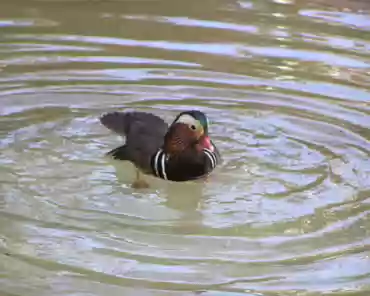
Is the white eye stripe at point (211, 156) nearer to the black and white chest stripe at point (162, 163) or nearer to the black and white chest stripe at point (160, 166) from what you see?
the black and white chest stripe at point (162, 163)

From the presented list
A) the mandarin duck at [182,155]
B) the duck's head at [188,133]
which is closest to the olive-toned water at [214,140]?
the mandarin duck at [182,155]

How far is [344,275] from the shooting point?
12.8ft

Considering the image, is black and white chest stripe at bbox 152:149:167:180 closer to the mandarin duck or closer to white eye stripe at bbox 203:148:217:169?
the mandarin duck

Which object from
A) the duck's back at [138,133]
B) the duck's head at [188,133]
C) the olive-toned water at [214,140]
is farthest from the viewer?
the duck's back at [138,133]

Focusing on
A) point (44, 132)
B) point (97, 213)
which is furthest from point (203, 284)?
point (44, 132)

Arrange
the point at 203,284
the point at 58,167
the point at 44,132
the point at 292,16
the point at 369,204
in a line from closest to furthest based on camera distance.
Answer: the point at 203,284 < the point at 369,204 < the point at 58,167 < the point at 44,132 < the point at 292,16

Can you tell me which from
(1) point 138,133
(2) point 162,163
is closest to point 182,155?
(2) point 162,163

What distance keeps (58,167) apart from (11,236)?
0.89 m

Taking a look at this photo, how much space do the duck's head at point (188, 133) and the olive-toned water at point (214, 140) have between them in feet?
0.67

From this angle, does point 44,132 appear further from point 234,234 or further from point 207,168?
point 234,234

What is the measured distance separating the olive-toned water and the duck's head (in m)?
0.21

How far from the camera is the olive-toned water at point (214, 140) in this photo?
12.9 ft

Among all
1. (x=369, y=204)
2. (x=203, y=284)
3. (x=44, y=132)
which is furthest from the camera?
(x=44, y=132)

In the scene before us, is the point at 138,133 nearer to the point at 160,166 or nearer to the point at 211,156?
the point at 160,166
